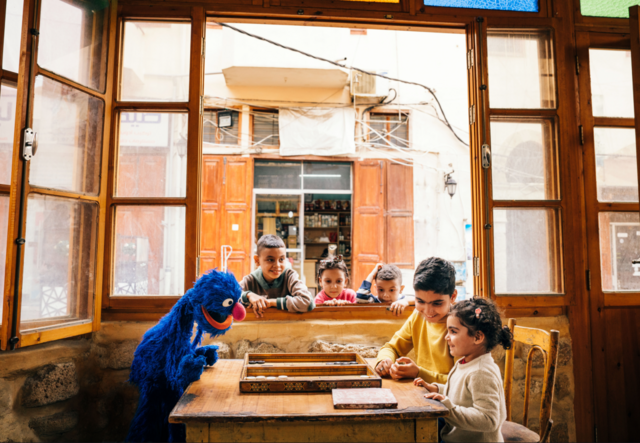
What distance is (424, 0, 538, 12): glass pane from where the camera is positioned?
7.44 feet

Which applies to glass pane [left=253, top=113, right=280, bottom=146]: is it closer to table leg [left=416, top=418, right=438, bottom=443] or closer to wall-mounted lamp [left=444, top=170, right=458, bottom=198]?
wall-mounted lamp [left=444, top=170, right=458, bottom=198]

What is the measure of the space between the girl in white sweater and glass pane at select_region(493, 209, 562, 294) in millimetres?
795

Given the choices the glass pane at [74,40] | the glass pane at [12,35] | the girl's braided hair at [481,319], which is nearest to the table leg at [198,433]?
the girl's braided hair at [481,319]

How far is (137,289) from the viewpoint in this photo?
82.0 inches

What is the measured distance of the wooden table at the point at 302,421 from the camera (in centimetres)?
114

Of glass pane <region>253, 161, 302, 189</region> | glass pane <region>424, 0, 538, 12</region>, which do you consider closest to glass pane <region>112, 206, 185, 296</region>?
glass pane <region>424, 0, 538, 12</region>

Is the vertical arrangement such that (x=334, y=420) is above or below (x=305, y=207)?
below

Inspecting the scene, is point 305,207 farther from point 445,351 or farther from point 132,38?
point 445,351

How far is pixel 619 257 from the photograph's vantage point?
7.30 ft

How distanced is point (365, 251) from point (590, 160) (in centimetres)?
453

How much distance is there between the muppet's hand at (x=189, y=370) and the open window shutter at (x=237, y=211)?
4918mm

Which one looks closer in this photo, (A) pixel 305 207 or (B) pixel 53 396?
(B) pixel 53 396

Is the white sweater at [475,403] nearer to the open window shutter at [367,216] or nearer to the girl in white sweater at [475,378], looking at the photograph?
the girl in white sweater at [475,378]

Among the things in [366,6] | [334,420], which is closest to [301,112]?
[366,6]
